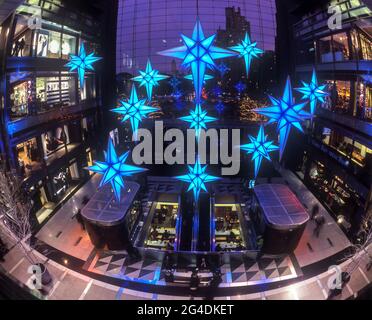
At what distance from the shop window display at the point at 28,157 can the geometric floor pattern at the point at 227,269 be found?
497cm

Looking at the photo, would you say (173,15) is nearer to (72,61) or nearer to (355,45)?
(72,61)

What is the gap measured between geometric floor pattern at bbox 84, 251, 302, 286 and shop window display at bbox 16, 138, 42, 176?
497 cm

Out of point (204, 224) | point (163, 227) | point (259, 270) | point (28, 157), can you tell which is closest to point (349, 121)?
point (259, 270)

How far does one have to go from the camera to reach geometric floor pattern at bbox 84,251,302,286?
8.86 meters

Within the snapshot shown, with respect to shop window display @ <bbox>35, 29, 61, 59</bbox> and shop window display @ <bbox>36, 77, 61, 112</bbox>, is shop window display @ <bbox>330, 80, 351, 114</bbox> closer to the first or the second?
shop window display @ <bbox>35, 29, 61, 59</bbox>

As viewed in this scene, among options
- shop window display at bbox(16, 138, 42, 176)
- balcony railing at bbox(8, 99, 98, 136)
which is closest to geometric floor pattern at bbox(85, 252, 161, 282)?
shop window display at bbox(16, 138, 42, 176)

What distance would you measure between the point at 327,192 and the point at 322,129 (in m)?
3.05

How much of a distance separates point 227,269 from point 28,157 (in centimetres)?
1046

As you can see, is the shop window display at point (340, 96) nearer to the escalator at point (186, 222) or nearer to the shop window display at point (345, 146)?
the shop window display at point (345, 146)

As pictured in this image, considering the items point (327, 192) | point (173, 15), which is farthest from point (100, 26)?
point (327, 192)

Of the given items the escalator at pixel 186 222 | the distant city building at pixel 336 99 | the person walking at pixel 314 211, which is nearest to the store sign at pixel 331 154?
the distant city building at pixel 336 99

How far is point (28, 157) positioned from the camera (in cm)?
1110

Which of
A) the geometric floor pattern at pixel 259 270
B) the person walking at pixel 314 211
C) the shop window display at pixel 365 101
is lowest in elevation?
the geometric floor pattern at pixel 259 270

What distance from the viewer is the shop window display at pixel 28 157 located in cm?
1007
